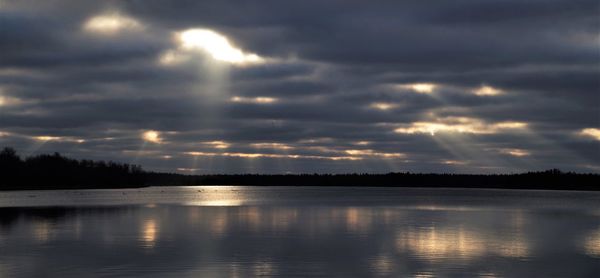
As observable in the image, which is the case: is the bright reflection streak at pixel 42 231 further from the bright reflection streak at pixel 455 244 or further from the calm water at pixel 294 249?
the bright reflection streak at pixel 455 244

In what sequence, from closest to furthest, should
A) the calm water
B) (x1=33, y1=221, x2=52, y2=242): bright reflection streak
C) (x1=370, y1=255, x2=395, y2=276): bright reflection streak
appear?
the calm water < (x1=370, y1=255, x2=395, y2=276): bright reflection streak < (x1=33, y1=221, x2=52, y2=242): bright reflection streak

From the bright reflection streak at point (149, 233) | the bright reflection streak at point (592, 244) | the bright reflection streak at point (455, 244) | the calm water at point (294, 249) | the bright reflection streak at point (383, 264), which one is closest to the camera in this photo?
the calm water at point (294, 249)

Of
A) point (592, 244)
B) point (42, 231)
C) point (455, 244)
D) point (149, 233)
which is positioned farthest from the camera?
point (42, 231)

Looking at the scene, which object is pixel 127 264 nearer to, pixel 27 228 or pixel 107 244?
pixel 107 244

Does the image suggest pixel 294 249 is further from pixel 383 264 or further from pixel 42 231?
pixel 42 231

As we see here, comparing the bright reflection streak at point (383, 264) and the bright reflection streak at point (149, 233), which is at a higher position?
the bright reflection streak at point (149, 233)

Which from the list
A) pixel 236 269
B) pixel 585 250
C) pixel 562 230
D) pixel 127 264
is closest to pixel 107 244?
pixel 127 264

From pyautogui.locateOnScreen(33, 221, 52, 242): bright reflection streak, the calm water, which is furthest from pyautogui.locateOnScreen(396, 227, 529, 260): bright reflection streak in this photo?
pyautogui.locateOnScreen(33, 221, 52, 242): bright reflection streak

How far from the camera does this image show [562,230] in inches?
2131

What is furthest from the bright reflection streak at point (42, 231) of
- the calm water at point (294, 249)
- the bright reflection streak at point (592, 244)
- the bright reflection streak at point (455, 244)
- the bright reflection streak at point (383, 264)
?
the bright reflection streak at point (592, 244)

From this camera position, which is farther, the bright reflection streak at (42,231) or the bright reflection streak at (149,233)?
the bright reflection streak at (42,231)

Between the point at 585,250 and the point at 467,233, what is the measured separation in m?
11.3

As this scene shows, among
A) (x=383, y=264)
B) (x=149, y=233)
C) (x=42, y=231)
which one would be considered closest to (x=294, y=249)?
Answer: (x=383, y=264)

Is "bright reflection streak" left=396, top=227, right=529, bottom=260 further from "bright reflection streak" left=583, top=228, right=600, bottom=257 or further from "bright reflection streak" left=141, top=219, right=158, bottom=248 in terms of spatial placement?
"bright reflection streak" left=141, top=219, right=158, bottom=248
